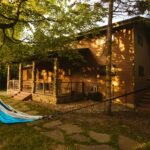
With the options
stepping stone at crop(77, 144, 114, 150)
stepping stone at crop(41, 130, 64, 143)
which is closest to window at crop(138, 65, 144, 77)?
stepping stone at crop(41, 130, 64, 143)

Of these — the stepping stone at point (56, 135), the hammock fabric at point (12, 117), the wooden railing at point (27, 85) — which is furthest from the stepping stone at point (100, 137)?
the wooden railing at point (27, 85)

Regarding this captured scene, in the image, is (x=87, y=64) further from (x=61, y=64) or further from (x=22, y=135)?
(x=22, y=135)

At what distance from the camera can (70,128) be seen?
6.70 m

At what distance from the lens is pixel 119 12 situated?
9180mm

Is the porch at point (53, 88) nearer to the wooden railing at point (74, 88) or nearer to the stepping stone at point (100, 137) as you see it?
the wooden railing at point (74, 88)

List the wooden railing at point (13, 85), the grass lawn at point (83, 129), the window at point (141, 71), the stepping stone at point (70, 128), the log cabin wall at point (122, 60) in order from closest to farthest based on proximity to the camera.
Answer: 1. the grass lawn at point (83, 129)
2. the stepping stone at point (70, 128)
3. the log cabin wall at point (122, 60)
4. the window at point (141, 71)
5. the wooden railing at point (13, 85)

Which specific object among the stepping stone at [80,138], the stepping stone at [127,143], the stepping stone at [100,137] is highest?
the stepping stone at [80,138]

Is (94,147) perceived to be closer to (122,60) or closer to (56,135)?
(56,135)

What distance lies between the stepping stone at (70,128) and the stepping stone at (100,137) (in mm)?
471

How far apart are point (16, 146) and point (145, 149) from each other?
338 cm

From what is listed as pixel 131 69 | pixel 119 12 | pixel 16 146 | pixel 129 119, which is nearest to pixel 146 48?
pixel 131 69

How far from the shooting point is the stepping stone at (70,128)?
638 cm

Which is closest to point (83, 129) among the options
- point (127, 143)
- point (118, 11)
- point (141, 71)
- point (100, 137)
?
point (100, 137)

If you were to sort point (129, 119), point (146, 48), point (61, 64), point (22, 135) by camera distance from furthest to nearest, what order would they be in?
point (61, 64)
point (146, 48)
point (129, 119)
point (22, 135)
